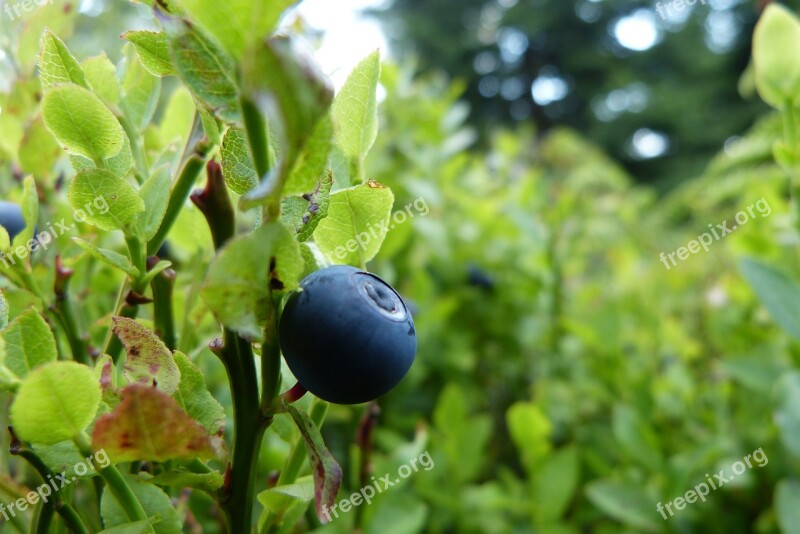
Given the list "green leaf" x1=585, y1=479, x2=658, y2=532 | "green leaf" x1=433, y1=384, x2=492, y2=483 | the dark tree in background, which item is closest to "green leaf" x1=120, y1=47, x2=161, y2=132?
"green leaf" x1=433, y1=384, x2=492, y2=483

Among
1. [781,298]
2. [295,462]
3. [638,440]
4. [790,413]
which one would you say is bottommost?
[638,440]

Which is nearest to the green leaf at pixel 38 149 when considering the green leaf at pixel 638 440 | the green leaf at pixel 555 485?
the green leaf at pixel 555 485

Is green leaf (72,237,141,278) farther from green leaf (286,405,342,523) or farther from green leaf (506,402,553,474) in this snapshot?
green leaf (506,402,553,474)

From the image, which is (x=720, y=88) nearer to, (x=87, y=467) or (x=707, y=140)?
(x=707, y=140)

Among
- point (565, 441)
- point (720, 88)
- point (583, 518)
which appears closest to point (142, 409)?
point (583, 518)

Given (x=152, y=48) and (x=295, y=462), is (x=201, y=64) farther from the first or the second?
(x=295, y=462)

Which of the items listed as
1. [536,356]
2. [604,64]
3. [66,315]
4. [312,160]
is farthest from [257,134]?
[604,64]

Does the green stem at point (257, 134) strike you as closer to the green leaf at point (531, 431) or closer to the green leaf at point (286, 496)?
the green leaf at point (286, 496)
